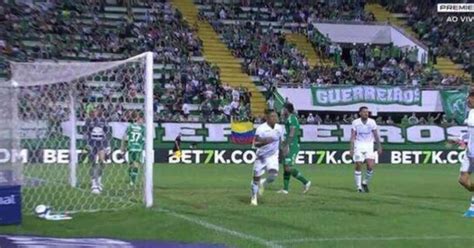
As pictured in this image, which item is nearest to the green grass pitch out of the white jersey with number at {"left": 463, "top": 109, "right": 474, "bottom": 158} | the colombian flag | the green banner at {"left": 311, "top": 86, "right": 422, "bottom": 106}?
the white jersey with number at {"left": 463, "top": 109, "right": 474, "bottom": 158}

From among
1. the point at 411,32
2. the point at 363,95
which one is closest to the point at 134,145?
the point at 363,95

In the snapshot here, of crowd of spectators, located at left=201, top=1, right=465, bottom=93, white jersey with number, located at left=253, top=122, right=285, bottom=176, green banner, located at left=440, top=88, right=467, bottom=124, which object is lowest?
white jersey with number, located at left=253, top=122, right=285, bottom=176

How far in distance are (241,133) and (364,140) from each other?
16.3 metres

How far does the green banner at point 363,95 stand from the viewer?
3925 cm

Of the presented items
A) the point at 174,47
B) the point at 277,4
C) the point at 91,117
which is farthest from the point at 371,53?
the point at 91,117

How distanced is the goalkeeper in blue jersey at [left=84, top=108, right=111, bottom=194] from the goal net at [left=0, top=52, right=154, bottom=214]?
0.02 m

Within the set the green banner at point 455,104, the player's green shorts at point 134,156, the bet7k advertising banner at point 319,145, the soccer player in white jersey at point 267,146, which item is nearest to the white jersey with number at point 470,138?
the soccer player in white jersey at point 267,146

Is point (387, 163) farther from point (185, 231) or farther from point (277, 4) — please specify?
point (185, 231)

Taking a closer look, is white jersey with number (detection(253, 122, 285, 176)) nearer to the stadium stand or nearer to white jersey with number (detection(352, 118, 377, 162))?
white jersey with number (detection(352, 118, 377, 162))

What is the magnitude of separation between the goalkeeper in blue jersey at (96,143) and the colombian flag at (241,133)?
16175 millimetres

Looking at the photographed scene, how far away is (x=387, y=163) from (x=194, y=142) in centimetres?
882

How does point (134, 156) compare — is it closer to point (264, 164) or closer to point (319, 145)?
point (264, 164)

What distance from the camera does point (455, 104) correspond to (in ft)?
130

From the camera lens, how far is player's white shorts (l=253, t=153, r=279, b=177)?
52.3ft
